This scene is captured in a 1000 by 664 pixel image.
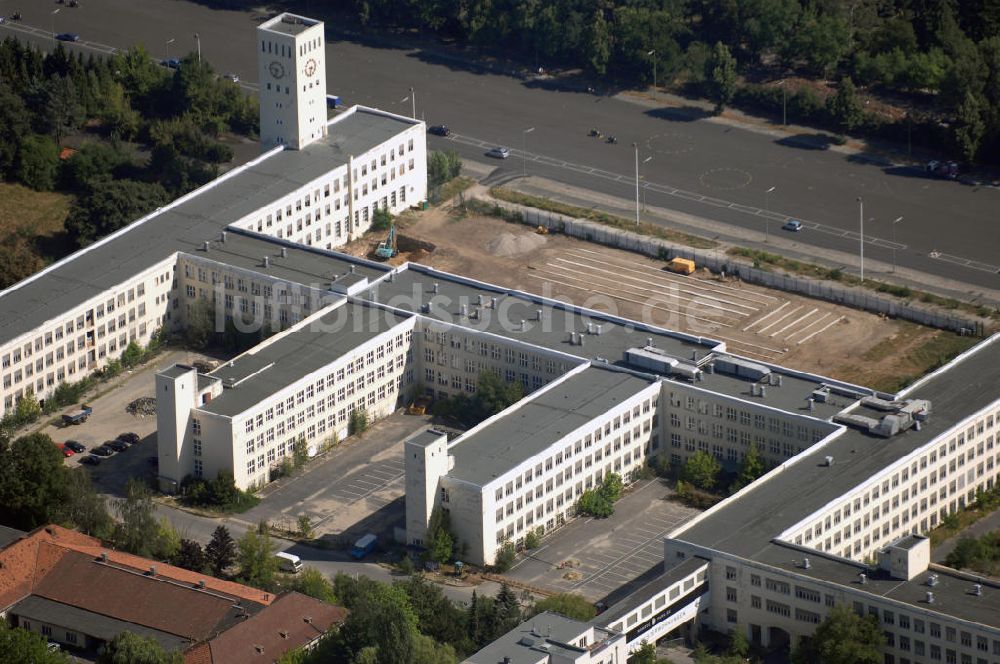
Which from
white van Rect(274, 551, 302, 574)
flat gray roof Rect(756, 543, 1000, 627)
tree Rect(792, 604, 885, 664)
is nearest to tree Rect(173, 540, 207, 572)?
white van Rect(274, 551, 302, 574)

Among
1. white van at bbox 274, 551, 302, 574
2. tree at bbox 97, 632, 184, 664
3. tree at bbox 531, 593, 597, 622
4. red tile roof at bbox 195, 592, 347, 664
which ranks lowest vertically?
white van at bbox 274, 551, 302, 574

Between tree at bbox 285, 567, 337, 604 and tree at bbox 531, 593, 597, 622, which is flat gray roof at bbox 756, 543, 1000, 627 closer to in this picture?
tree at bbox 531, 593, 597, 622

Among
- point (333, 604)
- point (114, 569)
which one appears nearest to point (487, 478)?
point (333, 604)

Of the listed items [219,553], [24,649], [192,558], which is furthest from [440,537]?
[24,649]

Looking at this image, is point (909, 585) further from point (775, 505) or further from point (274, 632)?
point (274, 632)

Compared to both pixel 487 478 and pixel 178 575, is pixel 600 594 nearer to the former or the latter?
pixel 487 478

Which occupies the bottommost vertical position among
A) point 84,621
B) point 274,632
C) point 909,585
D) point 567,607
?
point 84,621

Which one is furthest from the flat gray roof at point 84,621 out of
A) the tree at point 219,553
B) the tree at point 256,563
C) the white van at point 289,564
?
the white van at point 289,564
